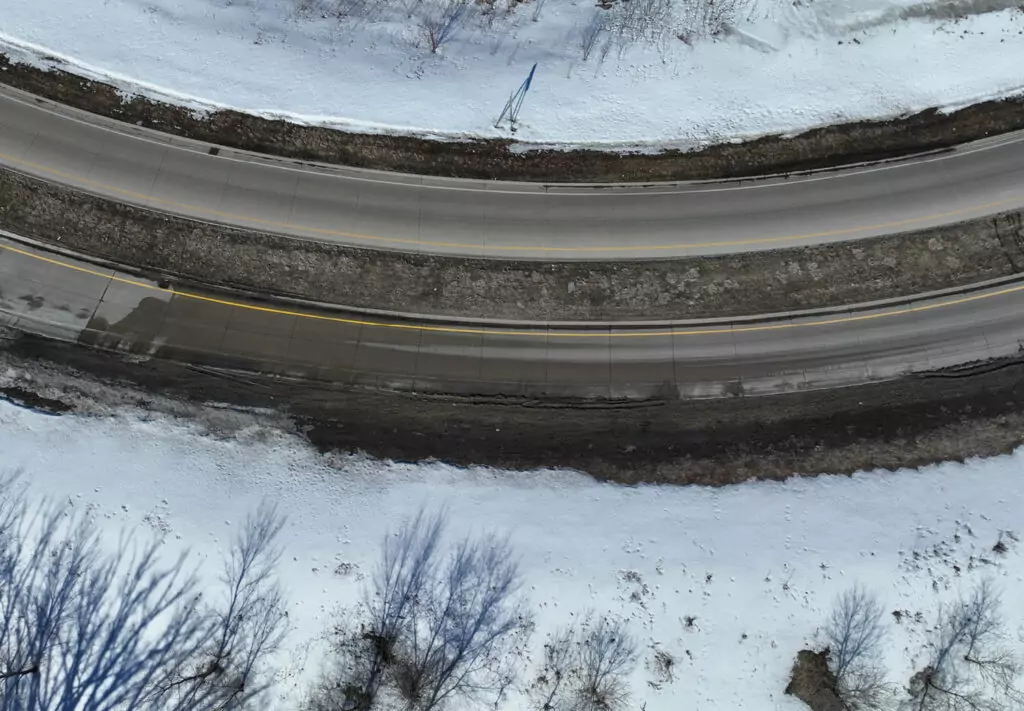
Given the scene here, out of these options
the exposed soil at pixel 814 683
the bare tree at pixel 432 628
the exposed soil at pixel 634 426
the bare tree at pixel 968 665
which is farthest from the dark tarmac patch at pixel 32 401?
the bare tree at pixel 968 665

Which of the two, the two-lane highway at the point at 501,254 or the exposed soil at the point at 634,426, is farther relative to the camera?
the two-lane highway at the point at 501,254

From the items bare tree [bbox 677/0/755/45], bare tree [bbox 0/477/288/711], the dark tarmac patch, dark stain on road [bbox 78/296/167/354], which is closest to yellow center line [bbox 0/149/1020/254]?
Answer: dark stain on road [bbox 78/296/167/354]

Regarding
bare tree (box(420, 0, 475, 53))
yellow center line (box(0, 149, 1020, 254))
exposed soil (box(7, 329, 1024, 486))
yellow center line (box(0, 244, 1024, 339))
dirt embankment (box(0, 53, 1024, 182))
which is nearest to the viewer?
exposed soil (box(7, 329, 1024, 486))

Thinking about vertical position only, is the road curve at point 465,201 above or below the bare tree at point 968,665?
above

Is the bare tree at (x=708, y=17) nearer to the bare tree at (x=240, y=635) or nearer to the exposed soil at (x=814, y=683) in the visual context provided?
the exposed soil at (x=814, y=683)

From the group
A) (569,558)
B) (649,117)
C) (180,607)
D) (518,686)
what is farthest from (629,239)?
(180,607)

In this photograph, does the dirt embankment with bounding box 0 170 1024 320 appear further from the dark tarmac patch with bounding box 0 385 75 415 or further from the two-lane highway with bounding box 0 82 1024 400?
the dark tarmac patch with bounding box 0 385 75 415

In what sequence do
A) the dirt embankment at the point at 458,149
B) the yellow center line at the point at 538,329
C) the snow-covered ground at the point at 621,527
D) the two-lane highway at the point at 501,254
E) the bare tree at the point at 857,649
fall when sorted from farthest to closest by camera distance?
the dirt embankment at the point at 458,149, the yellow center line at the point at 538,329, the two-lane highway at the point at 501,254, the snow-covered ground at the point at 621,527, the bare tree at the point at 857,649

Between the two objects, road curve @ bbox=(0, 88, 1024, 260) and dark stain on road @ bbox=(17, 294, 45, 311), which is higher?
road curve @ bbox=(0, 88, 1024, 260)

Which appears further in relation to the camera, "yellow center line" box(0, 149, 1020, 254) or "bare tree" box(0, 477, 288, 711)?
"yellow center line" box(0, 149, 1020, 254)
